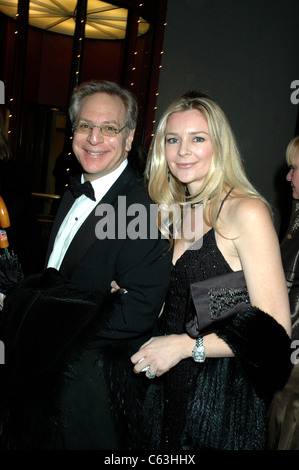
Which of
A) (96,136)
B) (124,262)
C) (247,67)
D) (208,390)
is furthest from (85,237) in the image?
(247,67)

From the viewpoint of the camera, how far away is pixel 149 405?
1688 mm

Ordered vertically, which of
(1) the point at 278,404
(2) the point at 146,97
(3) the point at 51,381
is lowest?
(1) the point at 278,404

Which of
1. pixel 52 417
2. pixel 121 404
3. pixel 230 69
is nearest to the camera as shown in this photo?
pixel 52 417

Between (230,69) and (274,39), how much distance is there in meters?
0.86

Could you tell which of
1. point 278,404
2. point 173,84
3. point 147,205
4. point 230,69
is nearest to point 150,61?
point 173,84

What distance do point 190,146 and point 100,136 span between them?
380mm

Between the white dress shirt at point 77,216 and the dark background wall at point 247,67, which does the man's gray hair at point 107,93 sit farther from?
the dark background wall at point 247,67

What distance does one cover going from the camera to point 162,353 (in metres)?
1.43

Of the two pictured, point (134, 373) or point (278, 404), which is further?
point (278, 404)

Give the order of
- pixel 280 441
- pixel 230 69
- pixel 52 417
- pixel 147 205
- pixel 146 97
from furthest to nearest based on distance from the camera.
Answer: pixel 230 69
pixel 146 97
pixel 280 441
pixel 147 205
pixel 52 417

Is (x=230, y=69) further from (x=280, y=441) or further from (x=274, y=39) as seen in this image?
(x=280, y=441)

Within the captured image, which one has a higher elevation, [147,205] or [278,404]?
[147,205]

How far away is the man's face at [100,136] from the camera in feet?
5.69

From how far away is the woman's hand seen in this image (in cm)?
141
